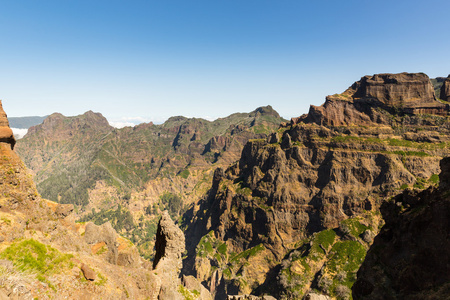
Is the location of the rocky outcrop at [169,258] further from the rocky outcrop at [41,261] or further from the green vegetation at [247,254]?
the green vegetation at [247,254]

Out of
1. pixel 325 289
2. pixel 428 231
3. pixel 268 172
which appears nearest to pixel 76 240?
pixel 428 231

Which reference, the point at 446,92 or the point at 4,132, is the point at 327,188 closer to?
the point at 446,92

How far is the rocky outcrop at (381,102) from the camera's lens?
143 meters

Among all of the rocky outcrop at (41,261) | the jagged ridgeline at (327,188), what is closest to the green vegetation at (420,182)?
the jagged ridgeline at (327,188)

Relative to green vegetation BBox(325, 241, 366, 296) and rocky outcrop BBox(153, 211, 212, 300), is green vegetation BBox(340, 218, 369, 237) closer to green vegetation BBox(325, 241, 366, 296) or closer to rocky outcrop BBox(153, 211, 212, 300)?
green vegetation BBox(325, 241, 366, 296)

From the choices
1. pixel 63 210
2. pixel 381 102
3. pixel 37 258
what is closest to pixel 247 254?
pixel 63 210

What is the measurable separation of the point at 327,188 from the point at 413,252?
105927 mm

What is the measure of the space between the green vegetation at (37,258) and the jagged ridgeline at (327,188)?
364 ft

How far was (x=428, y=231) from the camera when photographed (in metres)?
37.5

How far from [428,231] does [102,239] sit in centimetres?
6055

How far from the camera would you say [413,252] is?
3838 centimetres

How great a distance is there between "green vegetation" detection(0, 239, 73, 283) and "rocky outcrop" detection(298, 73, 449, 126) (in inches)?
6418

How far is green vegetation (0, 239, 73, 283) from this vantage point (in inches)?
813

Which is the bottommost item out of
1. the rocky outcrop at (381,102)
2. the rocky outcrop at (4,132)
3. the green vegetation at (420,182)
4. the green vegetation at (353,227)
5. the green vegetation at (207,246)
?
the green vegetation at (207,246)
